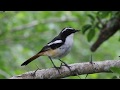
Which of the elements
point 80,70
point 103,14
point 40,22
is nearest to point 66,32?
point 80,70

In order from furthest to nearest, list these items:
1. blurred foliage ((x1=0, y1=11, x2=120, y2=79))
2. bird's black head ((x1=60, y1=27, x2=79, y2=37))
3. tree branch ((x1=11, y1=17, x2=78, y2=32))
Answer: tree branch ((x1=11, y1=17, x2=78, y2=32)), blurred foliage ((x1=0, y1=11, x2=120, y2=79)), bird's black head ((x1=60, y1=27, x2=79, y2=37))

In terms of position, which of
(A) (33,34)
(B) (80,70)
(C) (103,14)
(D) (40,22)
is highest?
(B) (80,70)

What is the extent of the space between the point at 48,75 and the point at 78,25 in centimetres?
599

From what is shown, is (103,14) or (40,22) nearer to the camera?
(103,14)

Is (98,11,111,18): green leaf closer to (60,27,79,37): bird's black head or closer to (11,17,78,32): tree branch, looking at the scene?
(60,27,79,37): bird's black head

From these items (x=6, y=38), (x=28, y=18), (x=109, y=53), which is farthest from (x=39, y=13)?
(x=109, y=53)

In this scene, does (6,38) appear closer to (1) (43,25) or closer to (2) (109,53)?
(1) (43,25)

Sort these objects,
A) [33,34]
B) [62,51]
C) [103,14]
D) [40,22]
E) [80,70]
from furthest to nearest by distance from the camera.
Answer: [33,34], [40,22], [103,14], [62,51], [80,70]

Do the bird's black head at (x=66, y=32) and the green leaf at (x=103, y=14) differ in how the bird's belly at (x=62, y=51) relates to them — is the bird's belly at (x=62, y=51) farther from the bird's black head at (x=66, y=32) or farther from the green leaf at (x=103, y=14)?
the green leaf at (x=103, y=14)

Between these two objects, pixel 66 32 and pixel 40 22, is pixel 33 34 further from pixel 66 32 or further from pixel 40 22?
pixel 66 32

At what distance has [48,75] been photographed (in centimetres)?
308

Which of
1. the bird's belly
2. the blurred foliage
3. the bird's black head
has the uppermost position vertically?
the bird's black head

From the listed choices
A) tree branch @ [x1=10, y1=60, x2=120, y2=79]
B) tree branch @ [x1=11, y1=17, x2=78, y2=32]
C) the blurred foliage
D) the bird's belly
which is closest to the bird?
the bird's belly
